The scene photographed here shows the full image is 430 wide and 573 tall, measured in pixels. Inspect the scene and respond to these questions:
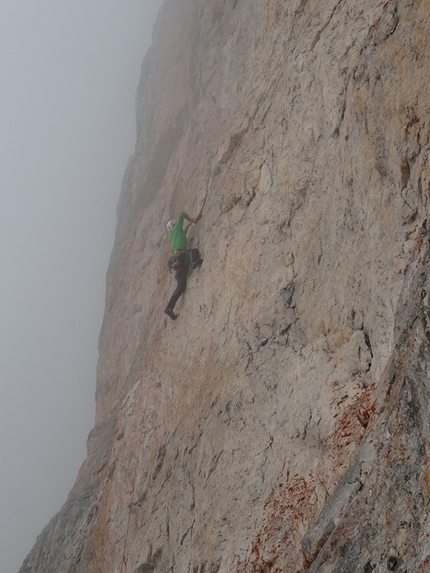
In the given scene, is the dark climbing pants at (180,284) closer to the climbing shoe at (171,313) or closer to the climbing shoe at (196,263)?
the climbing shoe at (171,313)

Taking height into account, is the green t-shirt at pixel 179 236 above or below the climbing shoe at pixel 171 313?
above

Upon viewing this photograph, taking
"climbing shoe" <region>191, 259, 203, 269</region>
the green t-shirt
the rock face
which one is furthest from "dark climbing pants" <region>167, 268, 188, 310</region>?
the green t-shirt

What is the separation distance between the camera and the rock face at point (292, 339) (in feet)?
15.7

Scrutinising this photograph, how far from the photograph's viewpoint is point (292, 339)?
7.86 metres

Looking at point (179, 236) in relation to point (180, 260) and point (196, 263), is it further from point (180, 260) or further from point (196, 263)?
point (196, 263)

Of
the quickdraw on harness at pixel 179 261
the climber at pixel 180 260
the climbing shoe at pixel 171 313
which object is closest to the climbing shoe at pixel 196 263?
the climber at pixel 180 260

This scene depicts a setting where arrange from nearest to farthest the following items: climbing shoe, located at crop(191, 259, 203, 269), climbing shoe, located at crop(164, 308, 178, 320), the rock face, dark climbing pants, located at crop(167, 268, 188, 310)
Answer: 1. the rock face
2. climbing shoe, located at crop(191, 259, 203, 269)
3. dark climbing pants, located at crop(167, 268, 188, 310)
4. climbing shoe, located at crop(164, 308, 178, 320)

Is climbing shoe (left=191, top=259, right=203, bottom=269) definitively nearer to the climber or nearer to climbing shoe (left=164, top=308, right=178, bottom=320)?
the climber

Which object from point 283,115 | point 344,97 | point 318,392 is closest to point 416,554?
point 318,392

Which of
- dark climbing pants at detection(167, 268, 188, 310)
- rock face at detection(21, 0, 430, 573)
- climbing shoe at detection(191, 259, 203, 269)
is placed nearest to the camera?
rock face at detection(21, 0, 430, 573)

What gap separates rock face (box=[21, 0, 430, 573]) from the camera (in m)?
4.80

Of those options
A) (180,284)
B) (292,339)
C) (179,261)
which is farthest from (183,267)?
(292,339)

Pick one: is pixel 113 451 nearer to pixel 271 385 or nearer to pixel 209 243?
pixel 209 243

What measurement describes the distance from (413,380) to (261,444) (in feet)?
11.9
